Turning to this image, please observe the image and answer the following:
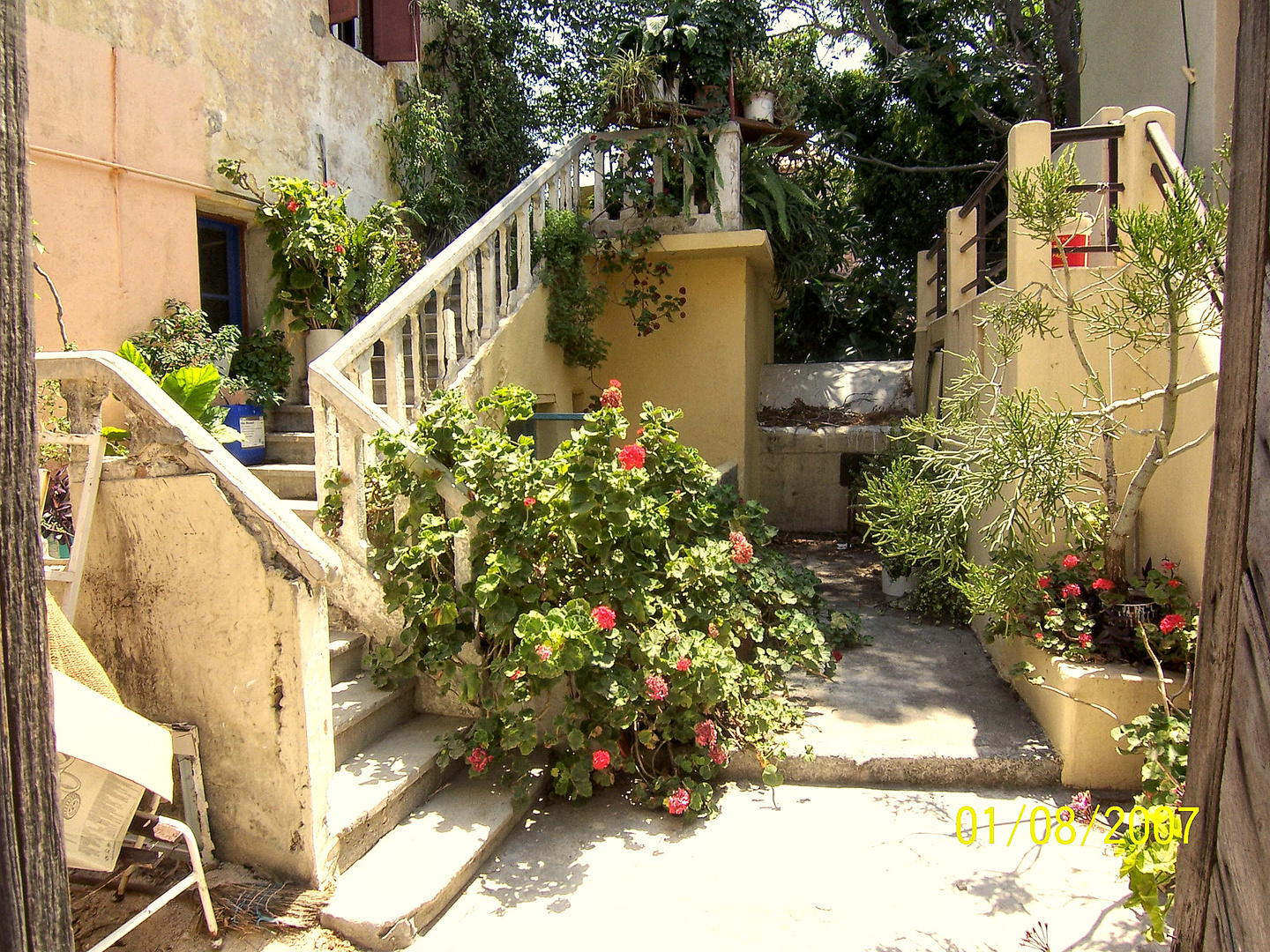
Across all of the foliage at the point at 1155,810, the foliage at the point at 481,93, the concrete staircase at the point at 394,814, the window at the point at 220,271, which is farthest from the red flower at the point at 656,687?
the foliage at the point at 481,93

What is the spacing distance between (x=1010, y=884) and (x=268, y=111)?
25.0ft

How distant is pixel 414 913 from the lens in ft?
9.50

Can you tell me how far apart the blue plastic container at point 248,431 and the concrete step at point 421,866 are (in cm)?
336

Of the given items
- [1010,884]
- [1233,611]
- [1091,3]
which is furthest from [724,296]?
[1233,611]

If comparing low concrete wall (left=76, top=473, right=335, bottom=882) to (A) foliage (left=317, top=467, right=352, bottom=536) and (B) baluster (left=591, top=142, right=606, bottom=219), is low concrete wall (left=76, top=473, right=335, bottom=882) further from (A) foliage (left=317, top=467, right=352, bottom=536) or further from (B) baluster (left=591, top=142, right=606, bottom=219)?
(B) baluster (left=591, top=142, right=606, bottom=219)

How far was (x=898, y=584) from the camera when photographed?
6648 millimetres

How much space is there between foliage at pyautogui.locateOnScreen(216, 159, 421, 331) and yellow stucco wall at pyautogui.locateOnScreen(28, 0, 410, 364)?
42 centimetres

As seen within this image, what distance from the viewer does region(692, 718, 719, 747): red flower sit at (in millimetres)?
3822

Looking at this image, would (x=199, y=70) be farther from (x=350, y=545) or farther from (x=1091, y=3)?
(x=1091, y=3)

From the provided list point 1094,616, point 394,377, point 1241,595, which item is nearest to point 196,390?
point 394,377

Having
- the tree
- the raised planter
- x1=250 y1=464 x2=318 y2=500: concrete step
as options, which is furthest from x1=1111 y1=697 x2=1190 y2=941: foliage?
x1=250 y1=464 x2=318 y2=500: concrete step

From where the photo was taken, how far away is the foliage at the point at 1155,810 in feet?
8.07

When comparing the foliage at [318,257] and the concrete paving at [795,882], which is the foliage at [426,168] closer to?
the foliage at [318,257]

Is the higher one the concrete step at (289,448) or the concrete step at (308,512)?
the concrete step at (289,448)
